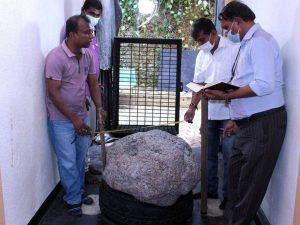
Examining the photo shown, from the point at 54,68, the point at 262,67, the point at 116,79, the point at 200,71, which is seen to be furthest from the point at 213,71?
the point at 116,79

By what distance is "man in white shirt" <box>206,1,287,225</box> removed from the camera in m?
2.11

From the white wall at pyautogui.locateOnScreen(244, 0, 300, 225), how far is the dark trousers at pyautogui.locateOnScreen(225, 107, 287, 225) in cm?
8

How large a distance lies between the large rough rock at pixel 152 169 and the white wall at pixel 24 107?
522 millimetres

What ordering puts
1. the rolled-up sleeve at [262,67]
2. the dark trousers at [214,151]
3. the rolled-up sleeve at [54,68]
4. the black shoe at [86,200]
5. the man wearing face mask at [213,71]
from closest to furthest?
the rolled-up sleeve at [262,67] < the rolled-up sleeve at [54,68] < the man wearing face mask at [213,71] < the dark trousers at [214,151] < the black shoe at [86,200]

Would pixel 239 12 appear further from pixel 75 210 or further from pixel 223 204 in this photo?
pixel 75 210

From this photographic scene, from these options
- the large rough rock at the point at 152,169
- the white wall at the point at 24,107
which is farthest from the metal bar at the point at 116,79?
the large rough rock at the point at 152,169

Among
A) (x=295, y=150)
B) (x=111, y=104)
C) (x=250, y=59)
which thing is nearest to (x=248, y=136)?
(x=295, y=150)

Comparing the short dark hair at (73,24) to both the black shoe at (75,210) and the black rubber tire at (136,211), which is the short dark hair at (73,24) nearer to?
the black rubber tire at (136,211)

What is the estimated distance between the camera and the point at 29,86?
8.30 ft

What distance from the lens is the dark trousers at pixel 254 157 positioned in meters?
2.25

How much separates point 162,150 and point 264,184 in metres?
0.69

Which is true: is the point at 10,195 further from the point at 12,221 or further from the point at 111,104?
the point at 111,104

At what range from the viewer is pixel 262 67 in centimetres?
208

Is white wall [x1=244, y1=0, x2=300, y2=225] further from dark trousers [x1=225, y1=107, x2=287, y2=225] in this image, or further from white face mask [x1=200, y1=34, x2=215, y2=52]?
white face mask [x1=200, y1=34, x2=215, y2=52]
